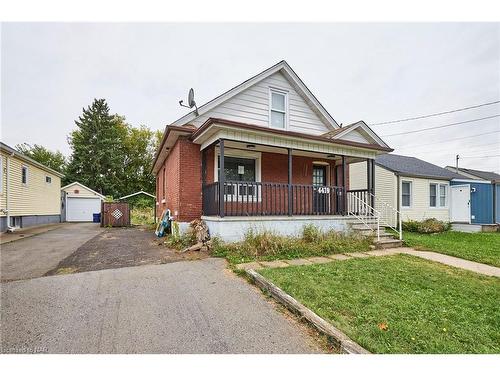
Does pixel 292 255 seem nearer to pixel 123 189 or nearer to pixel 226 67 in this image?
pixel 226 67

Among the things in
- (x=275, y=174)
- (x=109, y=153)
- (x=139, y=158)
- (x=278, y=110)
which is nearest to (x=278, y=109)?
(x=278, y=110)

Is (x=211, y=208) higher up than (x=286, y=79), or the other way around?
(x=286, y=79)

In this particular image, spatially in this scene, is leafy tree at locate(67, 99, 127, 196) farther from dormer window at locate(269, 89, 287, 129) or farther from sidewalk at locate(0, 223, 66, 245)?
dormer window at locate(269, 89, 287, 129)

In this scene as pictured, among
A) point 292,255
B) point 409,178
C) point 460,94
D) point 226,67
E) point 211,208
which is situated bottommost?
point 292,255

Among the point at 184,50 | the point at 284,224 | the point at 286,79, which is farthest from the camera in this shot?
the point at 286,79

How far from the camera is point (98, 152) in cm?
3412

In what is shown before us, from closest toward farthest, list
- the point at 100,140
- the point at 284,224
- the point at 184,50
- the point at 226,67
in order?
the point at 284,224, the point at 184,50, the point at 226,67, the point at 100,140

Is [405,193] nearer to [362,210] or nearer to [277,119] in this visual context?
[362,210]

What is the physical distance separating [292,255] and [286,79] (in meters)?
7.86

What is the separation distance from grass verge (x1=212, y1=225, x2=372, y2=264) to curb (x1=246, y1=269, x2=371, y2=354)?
1.79 m

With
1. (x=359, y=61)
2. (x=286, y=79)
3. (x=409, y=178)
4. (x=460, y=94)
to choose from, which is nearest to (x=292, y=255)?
(x=286, y=79)

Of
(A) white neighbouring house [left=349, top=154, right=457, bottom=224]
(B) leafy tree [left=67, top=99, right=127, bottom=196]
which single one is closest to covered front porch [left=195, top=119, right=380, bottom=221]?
(A) white neighbouring house [left=349, top=154, right=457, bottom=224]

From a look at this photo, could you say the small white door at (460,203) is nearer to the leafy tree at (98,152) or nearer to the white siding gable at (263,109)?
the white siding gable at (263,109)

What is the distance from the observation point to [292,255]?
21.7 ft
